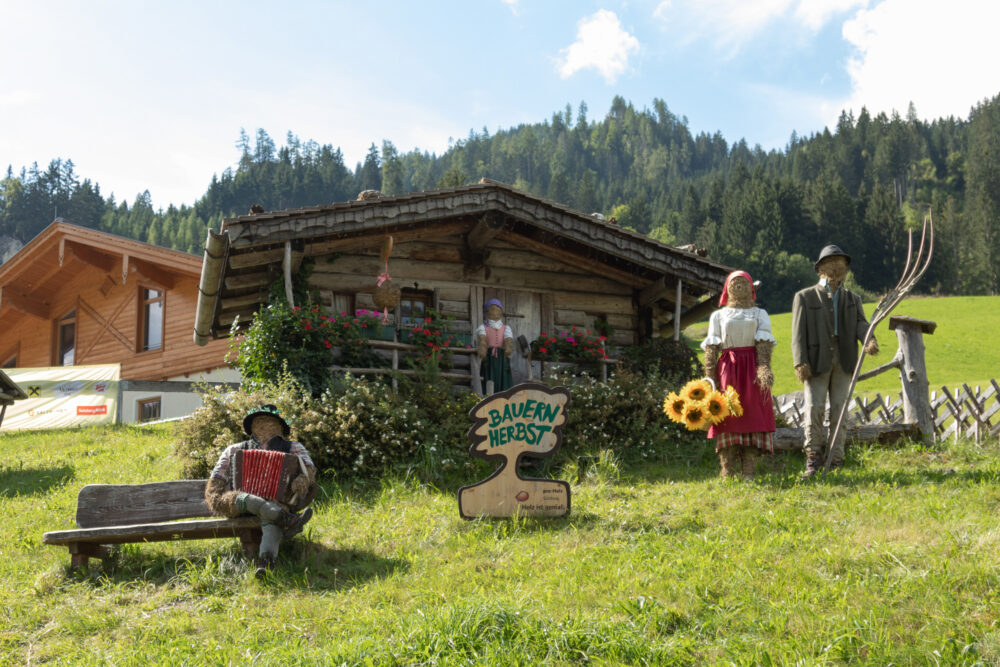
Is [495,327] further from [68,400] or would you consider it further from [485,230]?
[68,400]

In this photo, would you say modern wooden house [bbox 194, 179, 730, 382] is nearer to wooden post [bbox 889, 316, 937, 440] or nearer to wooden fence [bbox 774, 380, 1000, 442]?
wooden fence [bbox 774, 380, 1000, 442]

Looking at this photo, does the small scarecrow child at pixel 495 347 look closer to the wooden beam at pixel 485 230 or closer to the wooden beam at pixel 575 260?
the wooden beam at pixel 485 230

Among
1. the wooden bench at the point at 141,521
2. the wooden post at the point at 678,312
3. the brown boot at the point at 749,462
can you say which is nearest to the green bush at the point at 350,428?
the wooden bench at the point at 141,521

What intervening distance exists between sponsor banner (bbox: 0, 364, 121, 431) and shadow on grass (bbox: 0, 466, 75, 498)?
4335 mm

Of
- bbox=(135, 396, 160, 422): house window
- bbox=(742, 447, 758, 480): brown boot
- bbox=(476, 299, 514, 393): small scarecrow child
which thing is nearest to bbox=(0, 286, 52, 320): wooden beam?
bbox=(135, 396, 160, 422): house window

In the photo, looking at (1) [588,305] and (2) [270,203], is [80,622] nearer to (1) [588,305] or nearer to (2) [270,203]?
(1) [588,305]

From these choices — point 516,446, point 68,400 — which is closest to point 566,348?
point 516,446

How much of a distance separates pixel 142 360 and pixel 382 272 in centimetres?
1340

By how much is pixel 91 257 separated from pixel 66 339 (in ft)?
14.5

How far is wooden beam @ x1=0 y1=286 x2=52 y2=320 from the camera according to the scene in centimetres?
2531

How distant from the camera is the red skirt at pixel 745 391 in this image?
8742 mm

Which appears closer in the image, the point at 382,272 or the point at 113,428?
the point at 382,272

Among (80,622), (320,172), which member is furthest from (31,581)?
(320,172)

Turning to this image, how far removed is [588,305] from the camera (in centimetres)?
1453
